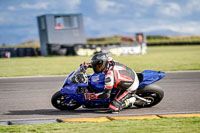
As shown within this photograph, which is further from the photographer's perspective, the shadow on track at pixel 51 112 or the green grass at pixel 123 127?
Result: the shadow on track at pixel 51 112

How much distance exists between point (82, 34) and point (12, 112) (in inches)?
1065

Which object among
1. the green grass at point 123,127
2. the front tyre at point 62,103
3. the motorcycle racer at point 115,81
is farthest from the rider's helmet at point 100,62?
the green grass at point 123,127

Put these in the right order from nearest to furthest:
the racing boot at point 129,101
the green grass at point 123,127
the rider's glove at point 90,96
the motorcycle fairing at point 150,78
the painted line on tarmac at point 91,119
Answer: the green grass at point 123,127 < the painted line on tarmac at point 91,119 < the rider's glove at point 90,96 < the racing boot at point 129,101 < the motorcycle fairing at point 150,78

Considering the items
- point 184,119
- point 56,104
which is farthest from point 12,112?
point 184,119

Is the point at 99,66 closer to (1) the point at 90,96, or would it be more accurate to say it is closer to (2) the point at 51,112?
(1) the point at 90,96

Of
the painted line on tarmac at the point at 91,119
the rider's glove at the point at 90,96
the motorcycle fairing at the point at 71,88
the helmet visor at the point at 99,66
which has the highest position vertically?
the helmet visor at the point at 99,66

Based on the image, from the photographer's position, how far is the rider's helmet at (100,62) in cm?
681

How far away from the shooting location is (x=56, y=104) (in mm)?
7336

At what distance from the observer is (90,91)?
704cm

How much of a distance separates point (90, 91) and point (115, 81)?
0.56 metres

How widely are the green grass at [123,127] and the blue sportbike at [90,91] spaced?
1.17 metres

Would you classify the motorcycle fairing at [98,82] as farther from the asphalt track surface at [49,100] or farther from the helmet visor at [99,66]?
the asphalt track surface at [49,100]

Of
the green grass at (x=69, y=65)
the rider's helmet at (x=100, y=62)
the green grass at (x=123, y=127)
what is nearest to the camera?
the green grass at (x=123, y=127)

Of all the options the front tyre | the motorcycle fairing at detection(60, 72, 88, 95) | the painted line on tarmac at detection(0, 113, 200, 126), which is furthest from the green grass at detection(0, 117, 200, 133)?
the front tyre
